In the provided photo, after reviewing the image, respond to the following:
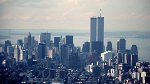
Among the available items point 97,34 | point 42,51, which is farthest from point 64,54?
point 97,34

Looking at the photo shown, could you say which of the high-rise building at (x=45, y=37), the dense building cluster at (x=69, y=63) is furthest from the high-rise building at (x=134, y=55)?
the high-rise building at (x=45, y=37)

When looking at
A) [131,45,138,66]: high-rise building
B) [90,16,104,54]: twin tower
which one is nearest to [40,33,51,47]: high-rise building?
[90,16,104,54]: twin tower

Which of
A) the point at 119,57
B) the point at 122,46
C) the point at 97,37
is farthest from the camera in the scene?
the point at 97,37

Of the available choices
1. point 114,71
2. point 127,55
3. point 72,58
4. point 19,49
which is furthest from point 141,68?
point 19,49

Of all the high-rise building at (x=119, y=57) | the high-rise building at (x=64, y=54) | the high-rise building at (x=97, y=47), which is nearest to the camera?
the high-rise building at (x=64, y=54)

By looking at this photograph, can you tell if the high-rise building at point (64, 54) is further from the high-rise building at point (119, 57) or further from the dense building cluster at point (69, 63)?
the high-rise building at point (119, 57)

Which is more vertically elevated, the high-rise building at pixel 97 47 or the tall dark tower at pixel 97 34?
the tall dark tower at pixel 97 34

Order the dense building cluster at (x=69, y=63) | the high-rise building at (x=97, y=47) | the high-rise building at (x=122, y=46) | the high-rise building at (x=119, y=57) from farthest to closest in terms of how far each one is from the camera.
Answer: the high-rise building at (x=97, y=47) < the high-rise building at (x=122, y=46) < the high-rise building at (x=119, y=57) < the dense building cluster at (x=69, y=63)

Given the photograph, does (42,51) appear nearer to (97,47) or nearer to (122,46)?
(97,47)

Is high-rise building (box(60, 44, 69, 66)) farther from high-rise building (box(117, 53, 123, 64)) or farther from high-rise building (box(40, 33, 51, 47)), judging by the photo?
high-rise building (box(117, 53, 123, 64))
